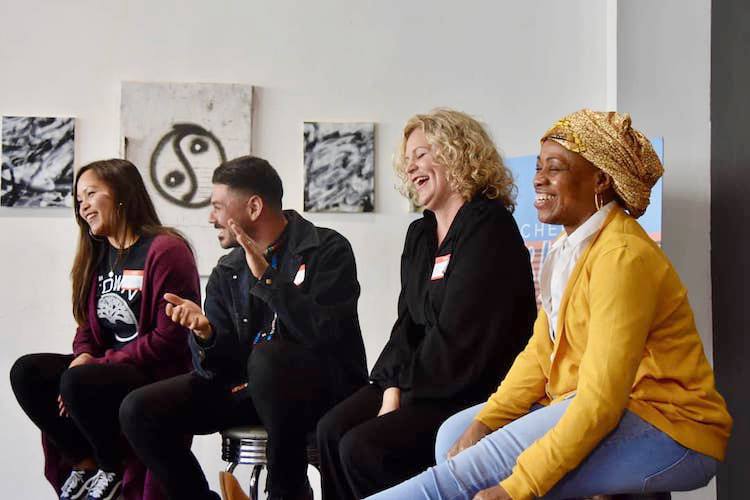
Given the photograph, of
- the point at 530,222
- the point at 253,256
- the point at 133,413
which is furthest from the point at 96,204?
the point at 530,222

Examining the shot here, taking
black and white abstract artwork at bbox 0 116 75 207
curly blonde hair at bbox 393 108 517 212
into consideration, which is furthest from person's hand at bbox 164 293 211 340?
black and white abstract artwork at bbox 0 116 75 207

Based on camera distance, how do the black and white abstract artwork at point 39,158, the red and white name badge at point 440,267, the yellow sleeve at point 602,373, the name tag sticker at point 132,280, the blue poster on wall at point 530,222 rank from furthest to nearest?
the black and white abstract artwork at point 39,158 → the blue poster on wall at point 530,222 → the name tag sticker at point 132,280 → the red and white name badge at point 440,267 → the yellow sleeve at point 602,373

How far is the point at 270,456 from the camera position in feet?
8.37

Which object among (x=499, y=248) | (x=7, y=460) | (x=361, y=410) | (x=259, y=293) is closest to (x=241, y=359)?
(x=259, y=293)

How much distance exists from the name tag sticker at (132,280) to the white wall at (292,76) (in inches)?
45.8

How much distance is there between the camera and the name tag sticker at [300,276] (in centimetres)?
283

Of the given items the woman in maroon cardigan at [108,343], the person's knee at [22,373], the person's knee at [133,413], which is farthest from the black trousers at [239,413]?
the person's knee at [22,373]

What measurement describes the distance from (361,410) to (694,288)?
46.1 inches

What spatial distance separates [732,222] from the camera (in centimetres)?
266

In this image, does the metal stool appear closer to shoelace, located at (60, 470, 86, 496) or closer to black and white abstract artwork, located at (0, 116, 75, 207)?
shoelace, located at (60, 470, 86, 496)

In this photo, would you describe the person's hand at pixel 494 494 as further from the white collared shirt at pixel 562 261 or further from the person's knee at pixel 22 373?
the person's knee at pixel 22 373

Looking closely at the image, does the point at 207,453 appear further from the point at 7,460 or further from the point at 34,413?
the point at 34,413

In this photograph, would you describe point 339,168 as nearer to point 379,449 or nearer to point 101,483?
point 101,483

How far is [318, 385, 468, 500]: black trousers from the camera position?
216 cm
